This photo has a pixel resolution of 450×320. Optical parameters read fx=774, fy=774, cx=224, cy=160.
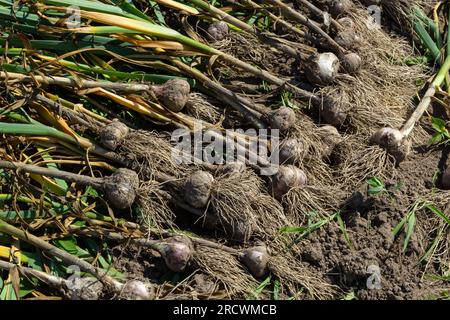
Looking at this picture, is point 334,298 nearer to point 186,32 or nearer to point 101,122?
point 101,122

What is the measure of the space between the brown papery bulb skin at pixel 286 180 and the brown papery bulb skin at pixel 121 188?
1.65 ft

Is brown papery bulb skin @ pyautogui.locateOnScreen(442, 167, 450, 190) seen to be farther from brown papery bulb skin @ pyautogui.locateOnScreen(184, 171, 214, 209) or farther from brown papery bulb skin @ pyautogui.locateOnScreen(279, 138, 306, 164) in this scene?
brown papery bulb skin @ pyautogui.locateOnScreen(184, 171, 214, 209)

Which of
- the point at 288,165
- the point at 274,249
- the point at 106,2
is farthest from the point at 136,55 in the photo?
the point at 274,249

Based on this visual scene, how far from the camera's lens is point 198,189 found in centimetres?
270

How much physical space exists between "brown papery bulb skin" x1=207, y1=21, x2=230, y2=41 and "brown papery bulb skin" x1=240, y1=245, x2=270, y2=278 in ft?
3.14

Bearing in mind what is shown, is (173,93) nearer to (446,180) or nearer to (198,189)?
(198,189)

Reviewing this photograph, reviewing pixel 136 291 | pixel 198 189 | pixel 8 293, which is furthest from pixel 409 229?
pixel 8 293

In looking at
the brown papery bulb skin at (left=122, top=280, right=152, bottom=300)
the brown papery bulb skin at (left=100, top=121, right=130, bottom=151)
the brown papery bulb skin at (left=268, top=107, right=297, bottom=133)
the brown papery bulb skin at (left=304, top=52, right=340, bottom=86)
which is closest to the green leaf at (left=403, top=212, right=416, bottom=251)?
the brown papery bulb skin at (left=268, top=107, right=297, bottom=133)

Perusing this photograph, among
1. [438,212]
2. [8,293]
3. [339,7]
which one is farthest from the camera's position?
[339,7]

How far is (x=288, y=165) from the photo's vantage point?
2.84 m

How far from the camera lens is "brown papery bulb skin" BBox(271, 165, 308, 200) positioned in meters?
2.78

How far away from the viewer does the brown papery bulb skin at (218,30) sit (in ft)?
10.4

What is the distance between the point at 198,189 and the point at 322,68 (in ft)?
2.53

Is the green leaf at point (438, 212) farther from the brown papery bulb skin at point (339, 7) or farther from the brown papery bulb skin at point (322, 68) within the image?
the brown papery bulb skin at point (339, 7)
